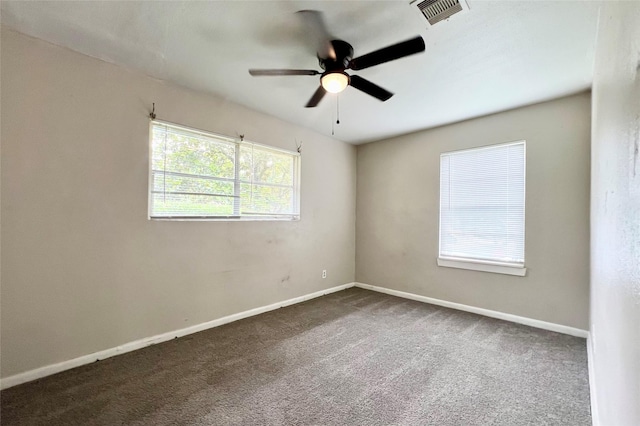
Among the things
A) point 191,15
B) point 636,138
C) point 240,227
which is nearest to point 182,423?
point 240,227

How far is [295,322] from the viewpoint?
3.27m

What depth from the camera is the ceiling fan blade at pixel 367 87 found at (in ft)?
7.02

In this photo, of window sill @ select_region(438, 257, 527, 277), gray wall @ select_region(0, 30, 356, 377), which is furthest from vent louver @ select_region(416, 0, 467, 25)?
window sill @ select_region(438, 257, 527, 277)

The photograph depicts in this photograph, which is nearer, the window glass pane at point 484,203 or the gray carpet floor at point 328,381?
the gray carpet floor at point 328,381

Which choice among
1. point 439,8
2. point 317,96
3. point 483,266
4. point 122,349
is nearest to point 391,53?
point 439,8

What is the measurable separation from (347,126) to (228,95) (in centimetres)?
171

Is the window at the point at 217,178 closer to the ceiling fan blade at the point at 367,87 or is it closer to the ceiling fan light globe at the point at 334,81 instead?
the ceiling fan light globe at the point at 334,81

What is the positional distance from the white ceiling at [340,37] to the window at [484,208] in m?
0.77

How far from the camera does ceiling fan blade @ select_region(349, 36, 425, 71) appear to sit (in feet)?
5.61

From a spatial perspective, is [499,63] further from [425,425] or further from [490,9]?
[425,425]

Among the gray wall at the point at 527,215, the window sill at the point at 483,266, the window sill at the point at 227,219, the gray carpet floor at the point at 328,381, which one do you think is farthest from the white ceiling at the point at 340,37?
the gray carpet floor at the point at 328,381

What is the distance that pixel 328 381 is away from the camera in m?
2.10

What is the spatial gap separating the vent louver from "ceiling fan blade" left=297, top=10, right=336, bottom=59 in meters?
0.61

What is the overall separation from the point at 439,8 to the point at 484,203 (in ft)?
8.56
